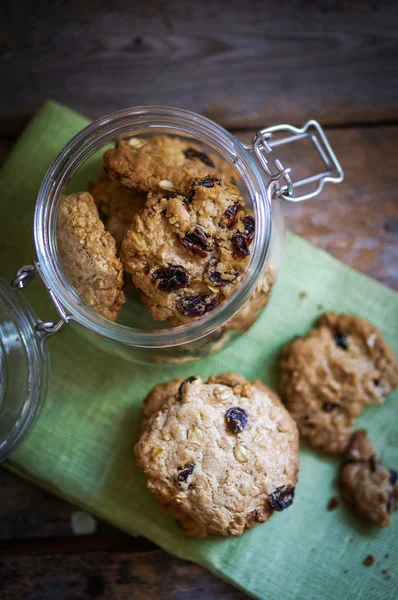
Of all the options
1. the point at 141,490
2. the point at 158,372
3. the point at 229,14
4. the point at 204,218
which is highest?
the point at 229,14

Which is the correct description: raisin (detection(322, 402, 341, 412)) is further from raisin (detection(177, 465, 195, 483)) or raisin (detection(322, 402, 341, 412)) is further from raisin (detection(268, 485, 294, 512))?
raisin (detection(177, 465, 195, 483))

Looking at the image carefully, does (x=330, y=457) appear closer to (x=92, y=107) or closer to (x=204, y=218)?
(x=204, y=218)

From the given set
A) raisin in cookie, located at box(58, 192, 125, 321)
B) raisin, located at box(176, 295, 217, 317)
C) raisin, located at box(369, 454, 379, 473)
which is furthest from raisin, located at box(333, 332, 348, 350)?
raisin in cookie, located at box(58, 192, 125, 321)

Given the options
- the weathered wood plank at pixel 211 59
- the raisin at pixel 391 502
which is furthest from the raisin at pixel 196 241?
the raisin at pixel 391 502

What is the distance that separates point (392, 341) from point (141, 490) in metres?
0.73

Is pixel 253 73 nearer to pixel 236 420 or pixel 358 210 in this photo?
pixel 358 210

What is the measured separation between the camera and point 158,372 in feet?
4.33

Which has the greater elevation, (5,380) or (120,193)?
(120,193)

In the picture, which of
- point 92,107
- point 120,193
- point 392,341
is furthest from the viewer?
point 92,107

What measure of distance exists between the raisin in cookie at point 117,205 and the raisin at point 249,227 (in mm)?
204

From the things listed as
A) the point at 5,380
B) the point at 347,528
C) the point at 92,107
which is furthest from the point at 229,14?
the point at 347,528

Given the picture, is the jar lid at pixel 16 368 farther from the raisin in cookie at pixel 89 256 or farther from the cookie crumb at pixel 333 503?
the cookie crumb at pixel 333 503

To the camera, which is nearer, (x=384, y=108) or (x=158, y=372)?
(x=158, y=372)

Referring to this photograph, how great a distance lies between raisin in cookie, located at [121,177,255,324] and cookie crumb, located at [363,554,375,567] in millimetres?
780
